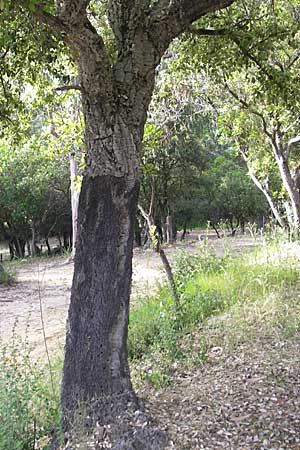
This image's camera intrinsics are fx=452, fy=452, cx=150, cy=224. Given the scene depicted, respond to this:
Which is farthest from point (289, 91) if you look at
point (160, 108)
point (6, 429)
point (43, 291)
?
point (43, 291)

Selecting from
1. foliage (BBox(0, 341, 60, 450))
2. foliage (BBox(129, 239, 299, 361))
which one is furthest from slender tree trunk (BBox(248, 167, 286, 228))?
foliage (BBox(0, 341, 60, 450))

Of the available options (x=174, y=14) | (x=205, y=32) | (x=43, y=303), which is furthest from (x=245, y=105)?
(x=174, y=14)

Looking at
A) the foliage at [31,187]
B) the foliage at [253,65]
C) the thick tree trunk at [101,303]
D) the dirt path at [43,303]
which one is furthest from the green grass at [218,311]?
the foliage at [31,187]

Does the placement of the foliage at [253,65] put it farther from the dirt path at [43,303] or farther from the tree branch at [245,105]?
the dirt path at [43,303]

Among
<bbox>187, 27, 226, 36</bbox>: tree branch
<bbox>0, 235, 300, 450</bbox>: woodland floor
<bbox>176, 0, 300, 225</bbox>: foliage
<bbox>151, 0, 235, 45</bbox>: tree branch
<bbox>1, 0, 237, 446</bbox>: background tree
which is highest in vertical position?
<bbox>176, 0, 300, 225</bbox>: foliage

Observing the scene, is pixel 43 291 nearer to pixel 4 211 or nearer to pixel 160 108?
pixel 160 108

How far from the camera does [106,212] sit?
2.95 m

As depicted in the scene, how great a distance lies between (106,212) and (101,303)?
0.59 metres

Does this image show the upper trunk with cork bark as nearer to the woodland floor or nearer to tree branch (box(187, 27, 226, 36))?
the woodland floor

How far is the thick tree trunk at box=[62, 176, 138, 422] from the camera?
9.55 ft

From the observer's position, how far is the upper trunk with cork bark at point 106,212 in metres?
2.91

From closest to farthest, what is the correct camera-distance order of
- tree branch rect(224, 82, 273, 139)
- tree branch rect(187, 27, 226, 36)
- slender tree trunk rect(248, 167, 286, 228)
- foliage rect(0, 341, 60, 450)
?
foliage rect(0, 341, 60, 450) < tree branch rect(187, 27, 226, 36) < tree branch rect(224, 82, 273, 139) < slender tree trunk rect(248, 167, 286, 228)

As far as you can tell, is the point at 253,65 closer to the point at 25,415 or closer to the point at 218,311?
the point at 218,311

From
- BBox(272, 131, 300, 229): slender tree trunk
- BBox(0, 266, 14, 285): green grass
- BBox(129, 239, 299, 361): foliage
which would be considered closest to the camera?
BBox(129, 239, 299, 361): foliage
